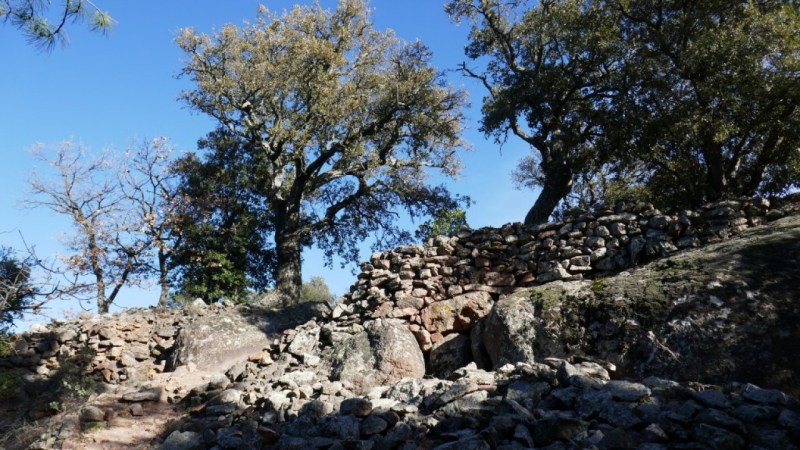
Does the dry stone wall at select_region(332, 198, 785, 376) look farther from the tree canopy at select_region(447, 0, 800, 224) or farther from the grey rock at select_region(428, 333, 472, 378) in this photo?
the tree canopy at select_region(447, 0, 800, 224)

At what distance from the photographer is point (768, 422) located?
449 cm

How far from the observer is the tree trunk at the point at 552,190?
13.2 metres

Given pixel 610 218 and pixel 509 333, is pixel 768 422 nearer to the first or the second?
pixel 509 333

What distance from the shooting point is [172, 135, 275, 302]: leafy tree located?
57.3 ft

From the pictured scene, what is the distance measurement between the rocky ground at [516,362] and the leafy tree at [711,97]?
A: 2488 mm

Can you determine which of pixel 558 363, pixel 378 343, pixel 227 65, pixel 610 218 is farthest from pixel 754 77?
pixel 227 65

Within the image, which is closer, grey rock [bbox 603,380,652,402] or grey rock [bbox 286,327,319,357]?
grey rock [bbox 603,380,652,402]

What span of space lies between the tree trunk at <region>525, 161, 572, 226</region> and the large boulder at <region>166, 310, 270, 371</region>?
21.6 ft

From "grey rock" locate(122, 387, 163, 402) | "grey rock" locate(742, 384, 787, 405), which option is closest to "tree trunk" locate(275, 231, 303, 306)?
"grey rock" locate(122, 387, 163, 402)

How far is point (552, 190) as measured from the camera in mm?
13344

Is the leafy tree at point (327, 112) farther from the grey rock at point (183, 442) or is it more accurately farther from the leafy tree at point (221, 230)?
the grey rock at point (183, 442)

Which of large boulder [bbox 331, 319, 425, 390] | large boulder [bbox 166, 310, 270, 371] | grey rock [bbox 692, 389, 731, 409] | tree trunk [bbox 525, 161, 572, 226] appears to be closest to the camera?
grey rock [bbox 692, 389, 731, 409]

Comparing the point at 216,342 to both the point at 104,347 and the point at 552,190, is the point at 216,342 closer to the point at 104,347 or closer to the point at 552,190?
the point at 104,347

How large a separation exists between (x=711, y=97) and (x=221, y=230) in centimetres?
1418
